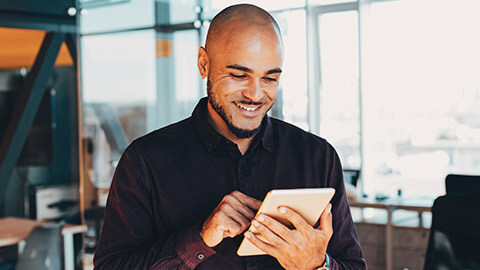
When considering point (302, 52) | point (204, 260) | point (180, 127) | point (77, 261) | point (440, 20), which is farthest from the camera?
point (440, 20)

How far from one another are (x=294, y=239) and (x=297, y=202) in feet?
0.24

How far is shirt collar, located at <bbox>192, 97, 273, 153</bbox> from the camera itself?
1334 mm

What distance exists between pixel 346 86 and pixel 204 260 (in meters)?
4.88

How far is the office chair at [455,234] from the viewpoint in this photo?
2.37m

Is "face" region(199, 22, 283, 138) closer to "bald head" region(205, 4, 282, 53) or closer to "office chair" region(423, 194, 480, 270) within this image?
"bald head" region(205, 4, 282, 53)

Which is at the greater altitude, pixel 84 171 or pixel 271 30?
pixel 271 30

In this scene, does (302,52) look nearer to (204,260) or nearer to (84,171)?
(84,171)

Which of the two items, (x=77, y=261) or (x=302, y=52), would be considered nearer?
(x=77, y=261)

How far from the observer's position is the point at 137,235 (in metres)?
1.20

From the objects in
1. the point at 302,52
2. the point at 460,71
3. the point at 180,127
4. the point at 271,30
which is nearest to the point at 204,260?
the point at 180,127

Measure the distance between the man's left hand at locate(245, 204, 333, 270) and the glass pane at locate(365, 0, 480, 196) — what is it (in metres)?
4.78

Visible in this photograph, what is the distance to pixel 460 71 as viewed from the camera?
17.9 feet

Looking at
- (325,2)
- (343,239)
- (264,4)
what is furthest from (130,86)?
(343,239)

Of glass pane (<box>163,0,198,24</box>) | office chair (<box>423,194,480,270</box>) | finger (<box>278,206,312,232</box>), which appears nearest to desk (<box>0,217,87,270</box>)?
glass pane (<box>163,0,198,24</box>)
